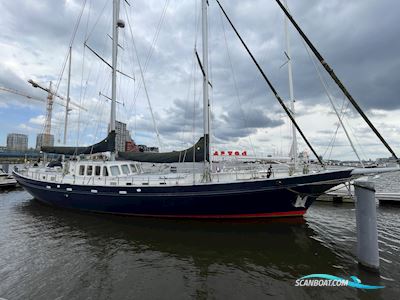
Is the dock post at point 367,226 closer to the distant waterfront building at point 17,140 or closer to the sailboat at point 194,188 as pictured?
the sailboat at point 194,188

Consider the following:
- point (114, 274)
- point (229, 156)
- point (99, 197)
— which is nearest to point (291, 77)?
point (229, 156)

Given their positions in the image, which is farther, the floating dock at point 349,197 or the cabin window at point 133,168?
the floating dock at point 349,197

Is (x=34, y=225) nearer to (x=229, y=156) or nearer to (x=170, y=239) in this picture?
(x=170, y=239)

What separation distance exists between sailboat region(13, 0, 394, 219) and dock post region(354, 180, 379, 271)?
2691 millimetres

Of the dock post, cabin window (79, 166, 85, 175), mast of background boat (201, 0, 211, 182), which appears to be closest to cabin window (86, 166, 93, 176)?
cabin window (79, 166, 85, 175)

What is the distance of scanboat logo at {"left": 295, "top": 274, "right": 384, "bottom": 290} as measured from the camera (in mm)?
6566

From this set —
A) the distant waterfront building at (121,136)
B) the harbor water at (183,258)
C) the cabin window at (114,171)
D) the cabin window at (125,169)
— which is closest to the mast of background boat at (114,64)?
the distant waterfront building at (121,136)

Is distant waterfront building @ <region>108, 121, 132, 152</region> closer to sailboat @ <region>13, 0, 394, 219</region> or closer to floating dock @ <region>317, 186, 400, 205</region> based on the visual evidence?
sailboat @ <region>13, 0, 394, 219</region>

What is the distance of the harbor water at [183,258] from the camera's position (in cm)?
657

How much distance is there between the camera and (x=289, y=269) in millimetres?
7688

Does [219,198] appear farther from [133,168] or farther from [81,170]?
[81,170]

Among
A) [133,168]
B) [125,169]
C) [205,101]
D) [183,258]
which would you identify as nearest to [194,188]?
[183,258]

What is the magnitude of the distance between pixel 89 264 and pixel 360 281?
9.09 m

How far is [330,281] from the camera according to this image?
6895mm
